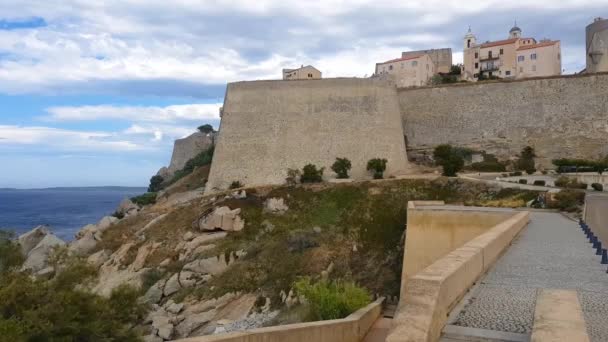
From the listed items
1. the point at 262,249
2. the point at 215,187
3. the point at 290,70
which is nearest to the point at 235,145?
the point at 215,187

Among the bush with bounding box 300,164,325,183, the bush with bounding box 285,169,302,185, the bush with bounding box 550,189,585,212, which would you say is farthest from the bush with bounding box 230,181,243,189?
the bush with bounding box 550,189,585,212

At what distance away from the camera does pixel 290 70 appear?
2120 inches

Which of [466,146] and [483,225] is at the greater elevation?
[466,146]

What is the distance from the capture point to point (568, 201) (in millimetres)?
15945

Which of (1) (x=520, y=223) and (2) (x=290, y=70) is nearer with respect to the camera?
(1) (x=520, y=223)

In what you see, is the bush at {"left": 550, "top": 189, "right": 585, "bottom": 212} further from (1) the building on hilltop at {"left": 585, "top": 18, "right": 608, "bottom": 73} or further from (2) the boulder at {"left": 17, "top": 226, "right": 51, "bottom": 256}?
(2) the boulder at {"left": 17, "top": 226, "right": 51, "bottom": 256}

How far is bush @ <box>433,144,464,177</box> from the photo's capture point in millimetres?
26758

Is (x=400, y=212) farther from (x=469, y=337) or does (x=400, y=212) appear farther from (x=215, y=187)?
(x=469, y=337)

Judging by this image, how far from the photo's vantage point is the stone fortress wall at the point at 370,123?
3145cm

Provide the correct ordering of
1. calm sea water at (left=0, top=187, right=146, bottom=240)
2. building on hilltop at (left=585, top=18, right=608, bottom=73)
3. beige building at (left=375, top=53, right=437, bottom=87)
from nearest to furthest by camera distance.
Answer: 1. building on hilltop at (left=585, top=18, right=608, bottom=73)
2. calm sea water at (left=0, top=187, right=146, bottom=240)
3. beige building at (left=375, top=53, right=437, bottom=87)

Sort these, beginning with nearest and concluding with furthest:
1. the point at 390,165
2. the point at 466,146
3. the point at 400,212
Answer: the point at 400,212 → the point at 390,165 → the point at 466,146

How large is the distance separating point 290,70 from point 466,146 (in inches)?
955

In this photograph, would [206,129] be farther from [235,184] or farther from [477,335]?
[477,335]

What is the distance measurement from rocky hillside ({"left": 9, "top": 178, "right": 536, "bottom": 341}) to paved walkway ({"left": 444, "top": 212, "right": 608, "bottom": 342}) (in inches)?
285
